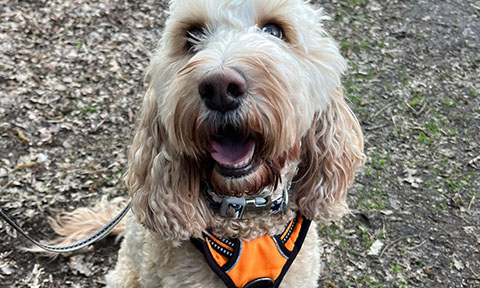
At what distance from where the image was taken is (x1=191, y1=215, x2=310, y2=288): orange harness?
2.18 metres

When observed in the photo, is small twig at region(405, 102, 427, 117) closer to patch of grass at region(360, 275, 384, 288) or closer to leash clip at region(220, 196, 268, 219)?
patch of grass at region(360, 275, 384, 288)

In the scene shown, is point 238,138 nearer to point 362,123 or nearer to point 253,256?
point 253,256

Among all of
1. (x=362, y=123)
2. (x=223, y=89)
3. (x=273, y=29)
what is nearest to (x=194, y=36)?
(x=273, y=29)

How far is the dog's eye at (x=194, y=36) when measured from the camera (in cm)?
208

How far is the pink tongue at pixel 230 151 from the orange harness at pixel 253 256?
49cm

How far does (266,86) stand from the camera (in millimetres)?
1757

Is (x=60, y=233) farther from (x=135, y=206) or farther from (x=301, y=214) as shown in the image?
(x=301, y=214)

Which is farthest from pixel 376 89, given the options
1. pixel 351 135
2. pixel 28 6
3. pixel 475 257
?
pixel 28 6

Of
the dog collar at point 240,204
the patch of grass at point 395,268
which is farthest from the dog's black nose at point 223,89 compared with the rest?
the patch of grass at point 395,268

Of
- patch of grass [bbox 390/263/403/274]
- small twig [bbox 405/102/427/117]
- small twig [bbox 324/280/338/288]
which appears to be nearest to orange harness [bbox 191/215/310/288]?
small twig [bbox 324/280/338/288]

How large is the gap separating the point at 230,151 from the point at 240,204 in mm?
365

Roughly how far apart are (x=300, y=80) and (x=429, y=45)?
179 inches

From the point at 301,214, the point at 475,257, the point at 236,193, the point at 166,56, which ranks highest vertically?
the point at 166,56

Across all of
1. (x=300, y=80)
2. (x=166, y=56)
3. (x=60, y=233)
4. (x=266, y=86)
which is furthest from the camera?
(x=60, y=233)
